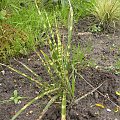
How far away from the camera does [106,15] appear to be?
140 inches

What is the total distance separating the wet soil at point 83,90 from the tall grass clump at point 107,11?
0.52m

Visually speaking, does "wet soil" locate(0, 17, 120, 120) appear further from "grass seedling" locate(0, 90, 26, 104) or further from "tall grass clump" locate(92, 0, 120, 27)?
"tall grass clump" locate(92, 0, 120, 27)

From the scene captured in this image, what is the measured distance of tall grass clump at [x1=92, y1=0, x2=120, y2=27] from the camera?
3557mm

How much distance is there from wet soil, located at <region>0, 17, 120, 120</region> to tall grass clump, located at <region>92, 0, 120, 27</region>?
1.70 ft

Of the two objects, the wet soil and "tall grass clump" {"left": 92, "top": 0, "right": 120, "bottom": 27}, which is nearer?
the wet soil

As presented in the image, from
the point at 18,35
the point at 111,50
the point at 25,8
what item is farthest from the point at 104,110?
the point at 25,8

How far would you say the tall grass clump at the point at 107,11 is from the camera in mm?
3557

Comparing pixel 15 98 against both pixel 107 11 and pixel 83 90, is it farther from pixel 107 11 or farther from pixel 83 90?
pixel 107 11

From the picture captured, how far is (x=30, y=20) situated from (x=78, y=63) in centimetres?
98

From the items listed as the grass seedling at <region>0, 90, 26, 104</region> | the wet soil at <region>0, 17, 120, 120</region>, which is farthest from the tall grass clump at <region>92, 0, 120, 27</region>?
the grass seedling at <region>0, 90, 26, 104</region>

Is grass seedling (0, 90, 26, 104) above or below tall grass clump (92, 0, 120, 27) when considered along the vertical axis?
below

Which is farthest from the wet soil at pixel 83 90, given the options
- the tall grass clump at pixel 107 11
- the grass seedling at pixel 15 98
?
the tall grass clump at pixel 107 11

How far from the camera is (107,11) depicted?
11.7 feet

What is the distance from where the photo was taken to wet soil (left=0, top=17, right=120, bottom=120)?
2.26 m
